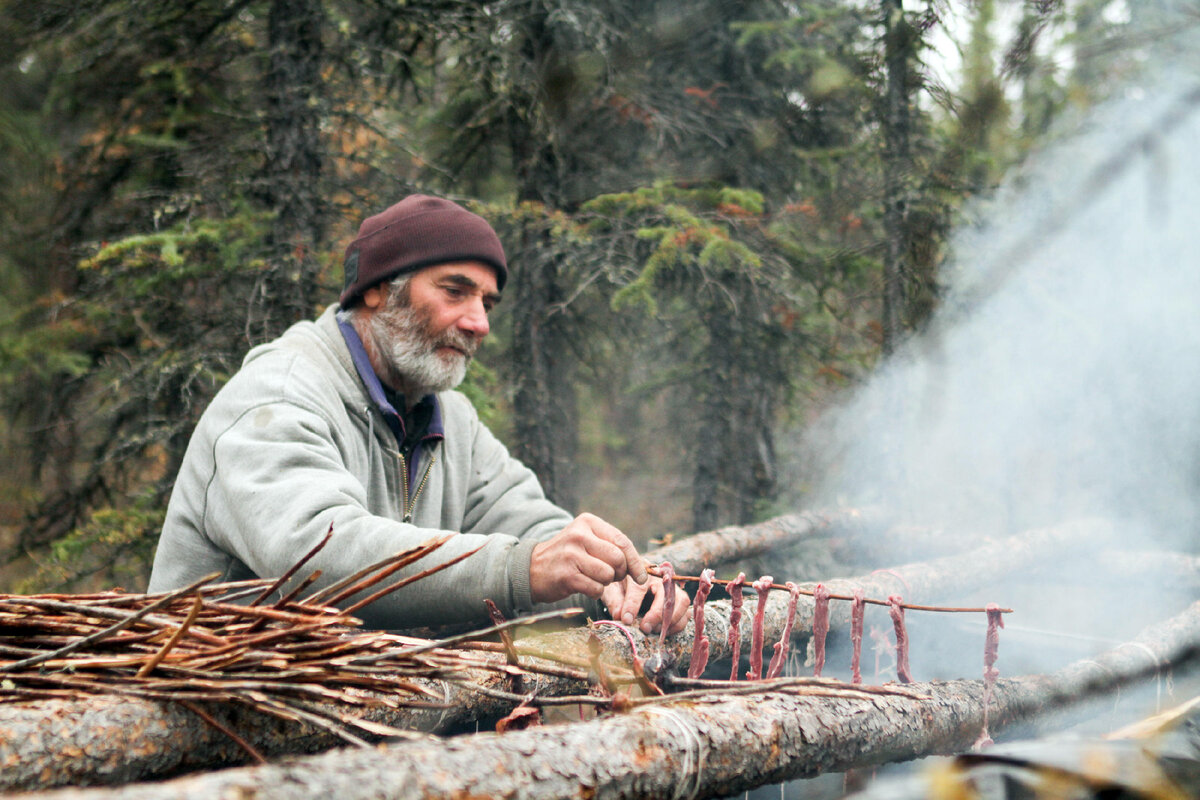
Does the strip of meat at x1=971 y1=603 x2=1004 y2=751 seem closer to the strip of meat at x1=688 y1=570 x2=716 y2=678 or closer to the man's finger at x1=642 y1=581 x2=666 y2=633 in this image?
the strip of meat at x1=688 y1=570 x2=716 y2=678

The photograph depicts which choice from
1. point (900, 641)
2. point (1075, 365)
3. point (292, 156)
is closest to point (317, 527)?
point (900, 641)

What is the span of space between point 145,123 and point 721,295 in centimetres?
546

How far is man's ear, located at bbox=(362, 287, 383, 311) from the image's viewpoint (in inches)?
123

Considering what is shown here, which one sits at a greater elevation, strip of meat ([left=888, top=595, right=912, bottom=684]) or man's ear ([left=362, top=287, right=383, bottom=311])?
man's ear ([left=362, top=287, right=383, bottom=311])

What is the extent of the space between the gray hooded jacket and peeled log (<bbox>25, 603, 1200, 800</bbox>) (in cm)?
69

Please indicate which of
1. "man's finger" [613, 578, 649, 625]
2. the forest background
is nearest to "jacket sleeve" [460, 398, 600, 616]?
"man's finger" [613, 578, 649, 625]

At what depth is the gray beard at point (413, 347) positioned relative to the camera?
9.84 ft

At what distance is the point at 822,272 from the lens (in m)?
8.00

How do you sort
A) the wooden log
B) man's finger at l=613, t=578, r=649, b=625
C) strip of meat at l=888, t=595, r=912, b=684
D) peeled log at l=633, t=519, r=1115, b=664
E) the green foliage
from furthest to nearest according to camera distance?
the green foliage < the wooden log < peeled log at l=633, t=519, r=1115, b=664 < man's finger at l=613, t=578, r=649, b=625 < strip of meat at l=888, t=595, r=912, b=684

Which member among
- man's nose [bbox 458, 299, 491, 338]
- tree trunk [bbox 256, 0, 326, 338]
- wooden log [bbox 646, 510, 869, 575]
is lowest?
wooden log [bbox 646, 510, 869, 575]

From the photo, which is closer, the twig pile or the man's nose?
the twig pile

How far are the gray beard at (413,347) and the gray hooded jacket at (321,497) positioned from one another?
0.59ft

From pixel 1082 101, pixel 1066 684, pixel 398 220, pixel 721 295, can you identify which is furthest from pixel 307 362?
pixel 1082 101

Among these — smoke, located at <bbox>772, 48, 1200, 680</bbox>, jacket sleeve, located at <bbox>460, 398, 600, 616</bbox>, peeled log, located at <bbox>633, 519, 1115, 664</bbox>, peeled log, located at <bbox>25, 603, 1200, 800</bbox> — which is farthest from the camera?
smoke, located at <bbox>772, 48, 1200, 680</bbox>
